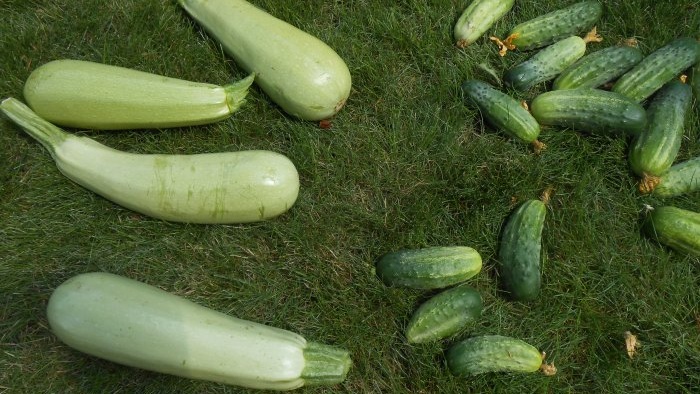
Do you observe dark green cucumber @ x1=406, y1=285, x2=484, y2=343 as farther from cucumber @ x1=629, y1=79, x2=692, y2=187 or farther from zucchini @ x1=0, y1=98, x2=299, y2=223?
cucumber @ x1=629, y1=79, x2=692, y2=187

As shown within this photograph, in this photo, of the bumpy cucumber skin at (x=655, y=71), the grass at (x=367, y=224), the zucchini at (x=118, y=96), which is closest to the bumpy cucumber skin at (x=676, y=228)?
the grass at (x=367, y=224)

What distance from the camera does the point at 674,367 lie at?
3078 mm

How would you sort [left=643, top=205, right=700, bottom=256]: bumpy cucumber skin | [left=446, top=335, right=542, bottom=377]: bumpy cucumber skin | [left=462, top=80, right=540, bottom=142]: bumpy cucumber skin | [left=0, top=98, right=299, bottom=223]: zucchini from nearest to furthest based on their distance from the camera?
[left=446, top=335, right=542, bottom=377]: bumpy cucumber skin
[left=0, top=98, right=299, bottom=223]: zucchini
[left=643, top=205, right=700, bottom=256]: bumpy cucumber skin
[left=462, top=80, right=540, bottom=142]: bumpy cucumber skin

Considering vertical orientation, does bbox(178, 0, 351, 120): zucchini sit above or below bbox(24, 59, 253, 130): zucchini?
above

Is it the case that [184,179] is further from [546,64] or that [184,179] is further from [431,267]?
[546,64]

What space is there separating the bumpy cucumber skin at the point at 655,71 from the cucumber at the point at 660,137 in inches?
3.6

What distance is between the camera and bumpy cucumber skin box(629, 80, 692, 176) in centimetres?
330

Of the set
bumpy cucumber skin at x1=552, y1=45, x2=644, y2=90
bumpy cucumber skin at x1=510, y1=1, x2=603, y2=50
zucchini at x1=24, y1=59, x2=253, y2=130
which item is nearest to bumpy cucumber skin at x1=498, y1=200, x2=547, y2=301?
bumpy cucumber skin at x1=552, y1=45, x2=644, y2=90

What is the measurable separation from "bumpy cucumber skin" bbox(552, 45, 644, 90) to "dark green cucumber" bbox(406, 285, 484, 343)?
1511 mm

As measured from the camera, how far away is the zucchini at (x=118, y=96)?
10.7ft

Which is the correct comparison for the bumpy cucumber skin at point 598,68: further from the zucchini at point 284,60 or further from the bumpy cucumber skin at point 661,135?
the zucchini at point 284,60

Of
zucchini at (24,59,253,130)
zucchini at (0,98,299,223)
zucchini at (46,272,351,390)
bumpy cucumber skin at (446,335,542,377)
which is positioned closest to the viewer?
zucchini at (46,272,351,390)

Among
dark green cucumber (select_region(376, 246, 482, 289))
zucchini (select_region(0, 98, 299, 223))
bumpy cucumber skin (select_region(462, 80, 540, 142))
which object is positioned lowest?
dark green cucumber (select_region(376, 246, 482, 289))

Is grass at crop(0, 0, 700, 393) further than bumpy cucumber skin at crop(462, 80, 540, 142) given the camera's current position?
No
